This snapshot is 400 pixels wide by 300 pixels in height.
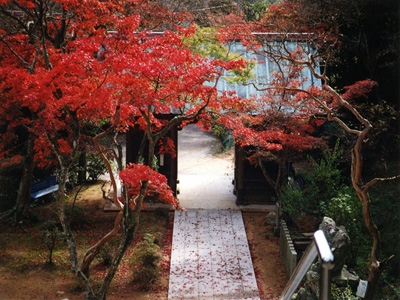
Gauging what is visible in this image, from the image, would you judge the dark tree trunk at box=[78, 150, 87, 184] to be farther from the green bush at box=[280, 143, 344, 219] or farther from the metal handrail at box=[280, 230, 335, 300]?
the metal handrail at box=[280, 230, 335, 300]

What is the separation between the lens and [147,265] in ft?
36.8

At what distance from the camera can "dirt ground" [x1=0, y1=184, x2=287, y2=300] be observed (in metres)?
10.5

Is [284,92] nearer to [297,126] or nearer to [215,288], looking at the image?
[297,126]

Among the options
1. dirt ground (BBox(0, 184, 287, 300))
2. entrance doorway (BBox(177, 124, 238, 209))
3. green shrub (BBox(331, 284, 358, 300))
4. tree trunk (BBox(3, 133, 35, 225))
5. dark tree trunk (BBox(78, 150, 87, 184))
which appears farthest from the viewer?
dark tree trunk (BBox(78, 150, 87, 184))

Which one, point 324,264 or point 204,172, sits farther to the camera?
point 204,172

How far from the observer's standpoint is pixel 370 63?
46.0 feet

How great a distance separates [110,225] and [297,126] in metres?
5.63

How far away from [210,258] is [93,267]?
8.92 ft

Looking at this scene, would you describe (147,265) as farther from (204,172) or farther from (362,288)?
(204,172)

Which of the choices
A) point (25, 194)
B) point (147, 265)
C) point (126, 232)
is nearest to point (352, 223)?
point (147, 265)

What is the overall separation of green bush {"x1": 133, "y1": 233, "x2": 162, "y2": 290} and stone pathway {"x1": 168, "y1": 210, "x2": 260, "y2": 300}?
0.42 meters

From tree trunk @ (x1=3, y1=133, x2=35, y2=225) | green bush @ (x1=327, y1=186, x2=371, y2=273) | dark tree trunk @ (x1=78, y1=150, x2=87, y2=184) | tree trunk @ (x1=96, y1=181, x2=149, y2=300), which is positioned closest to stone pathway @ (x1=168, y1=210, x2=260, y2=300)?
tree trunk @ (x1=96, y1=181, x2=149, y2=300)

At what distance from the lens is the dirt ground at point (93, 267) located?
1046 cm

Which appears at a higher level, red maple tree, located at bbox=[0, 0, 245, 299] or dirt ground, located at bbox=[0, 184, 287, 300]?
red maple tree, located at bbox=[0, 0, 245, 299]
